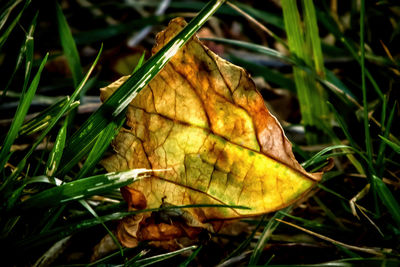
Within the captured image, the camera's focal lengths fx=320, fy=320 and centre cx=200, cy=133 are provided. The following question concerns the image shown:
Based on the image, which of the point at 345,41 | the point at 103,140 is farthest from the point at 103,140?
the point at 345,41

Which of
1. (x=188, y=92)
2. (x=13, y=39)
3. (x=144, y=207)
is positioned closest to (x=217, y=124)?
(x=188, y=92)

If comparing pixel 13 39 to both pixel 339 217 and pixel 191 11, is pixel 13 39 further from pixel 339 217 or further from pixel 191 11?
pixel 339 217

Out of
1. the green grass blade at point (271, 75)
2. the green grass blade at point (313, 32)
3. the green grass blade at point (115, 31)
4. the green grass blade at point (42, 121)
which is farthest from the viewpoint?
the green grass blade at point (115, 31)

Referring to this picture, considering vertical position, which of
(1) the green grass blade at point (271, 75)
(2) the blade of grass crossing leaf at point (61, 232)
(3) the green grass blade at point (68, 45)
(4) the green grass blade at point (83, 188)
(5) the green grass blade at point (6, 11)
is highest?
(5) the green grass blade at point (6, 11)

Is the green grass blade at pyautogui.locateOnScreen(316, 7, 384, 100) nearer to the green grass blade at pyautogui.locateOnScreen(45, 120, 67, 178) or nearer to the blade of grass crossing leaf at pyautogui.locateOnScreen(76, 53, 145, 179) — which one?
the blade of grass crossing leaf at pyautogui.locateOnScreen(76, 53, 145, 179)

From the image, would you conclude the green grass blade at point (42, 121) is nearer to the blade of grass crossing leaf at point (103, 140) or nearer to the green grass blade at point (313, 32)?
the blade of grass crossing leaf at point (103, 140)

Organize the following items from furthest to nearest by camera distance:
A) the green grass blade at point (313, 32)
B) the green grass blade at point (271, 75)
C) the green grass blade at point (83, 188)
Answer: the green grass blade at point (271, 75), the green grass blade at point (313, 32), the green grass blade at point (83, 188)

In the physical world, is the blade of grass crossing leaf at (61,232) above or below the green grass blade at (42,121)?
below

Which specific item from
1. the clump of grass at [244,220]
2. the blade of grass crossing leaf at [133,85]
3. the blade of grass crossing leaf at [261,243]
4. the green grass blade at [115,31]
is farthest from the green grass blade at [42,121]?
the green grass blade at [115,31]

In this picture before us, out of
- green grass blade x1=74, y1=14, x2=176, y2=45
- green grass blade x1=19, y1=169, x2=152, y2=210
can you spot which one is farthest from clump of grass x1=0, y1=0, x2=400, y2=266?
green grass blade x1=74, y1=14, x2=176, y2=45
